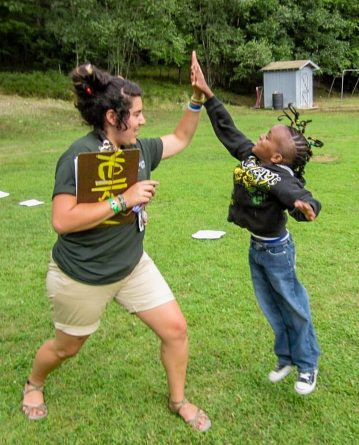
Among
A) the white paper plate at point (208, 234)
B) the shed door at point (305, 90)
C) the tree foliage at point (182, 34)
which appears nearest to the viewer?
the white paper plate at point (208, 234)

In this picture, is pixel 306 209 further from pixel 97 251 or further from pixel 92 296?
pixel 92 296

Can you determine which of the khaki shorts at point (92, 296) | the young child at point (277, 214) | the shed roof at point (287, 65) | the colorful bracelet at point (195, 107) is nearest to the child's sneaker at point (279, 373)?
the young child at point (277, 214)

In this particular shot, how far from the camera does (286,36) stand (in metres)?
33.1

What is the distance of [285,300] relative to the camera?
2857 millimetres

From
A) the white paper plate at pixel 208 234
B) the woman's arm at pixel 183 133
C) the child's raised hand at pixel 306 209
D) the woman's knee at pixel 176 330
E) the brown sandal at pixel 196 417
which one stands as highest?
the woman's arm at pixel 183 133

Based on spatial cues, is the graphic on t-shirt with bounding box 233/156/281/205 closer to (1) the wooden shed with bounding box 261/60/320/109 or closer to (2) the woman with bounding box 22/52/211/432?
(2) the woman with bounding box 22/52/211/432

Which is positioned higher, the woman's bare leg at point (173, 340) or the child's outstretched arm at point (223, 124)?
the child's outstretched arm at point (223, 124)

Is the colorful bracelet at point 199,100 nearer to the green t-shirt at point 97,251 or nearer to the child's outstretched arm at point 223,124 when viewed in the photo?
the child's outstretched arm at point 223,124

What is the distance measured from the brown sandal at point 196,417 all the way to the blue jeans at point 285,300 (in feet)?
1.91

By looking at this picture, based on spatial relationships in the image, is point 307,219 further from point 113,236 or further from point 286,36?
point 286,36

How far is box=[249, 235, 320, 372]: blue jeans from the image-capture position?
2.80 m

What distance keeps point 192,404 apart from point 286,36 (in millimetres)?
33219

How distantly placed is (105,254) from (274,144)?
0.98 meters

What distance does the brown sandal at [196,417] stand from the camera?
2.77m
